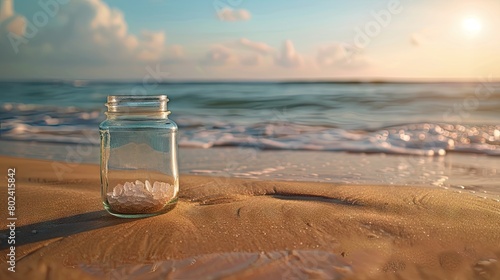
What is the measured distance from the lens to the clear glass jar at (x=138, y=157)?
213 cm

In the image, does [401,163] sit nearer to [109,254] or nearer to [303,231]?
[303,231]

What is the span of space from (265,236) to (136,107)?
83cm

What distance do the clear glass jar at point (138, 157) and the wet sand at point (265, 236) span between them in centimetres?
7

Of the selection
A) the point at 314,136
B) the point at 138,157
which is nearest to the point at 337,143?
the point at 314,136

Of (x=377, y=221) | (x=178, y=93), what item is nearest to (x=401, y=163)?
(x=377, y=221)

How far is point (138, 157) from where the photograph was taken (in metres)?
2.31

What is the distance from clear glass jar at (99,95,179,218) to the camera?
2133 millimetres

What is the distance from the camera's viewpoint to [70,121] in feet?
26.7

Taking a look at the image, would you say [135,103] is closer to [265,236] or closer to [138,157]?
[138,157]

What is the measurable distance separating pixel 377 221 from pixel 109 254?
3.70 feet

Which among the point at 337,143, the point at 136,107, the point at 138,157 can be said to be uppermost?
the point at 136,107

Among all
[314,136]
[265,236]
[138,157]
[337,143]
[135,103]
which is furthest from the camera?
[314,136]

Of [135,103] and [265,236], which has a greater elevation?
[135,103]

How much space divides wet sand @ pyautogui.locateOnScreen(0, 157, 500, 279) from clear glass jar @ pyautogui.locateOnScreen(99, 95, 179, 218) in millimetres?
69
